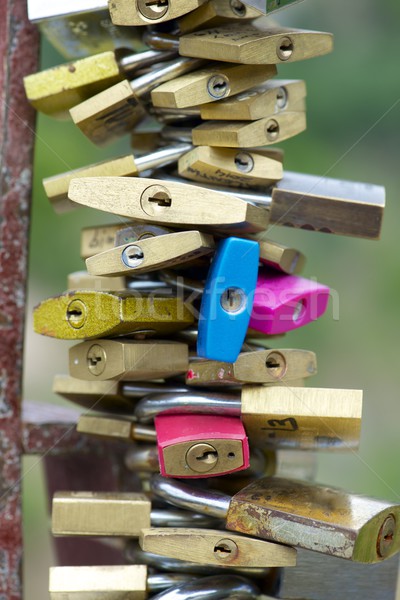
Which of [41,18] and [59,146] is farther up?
[41,18]

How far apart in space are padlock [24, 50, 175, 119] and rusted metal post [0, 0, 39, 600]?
41 mm

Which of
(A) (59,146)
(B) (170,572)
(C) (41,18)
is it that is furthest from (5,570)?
(A) (59,146)

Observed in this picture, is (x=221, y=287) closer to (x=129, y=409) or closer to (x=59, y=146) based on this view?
(x=129, y=409)

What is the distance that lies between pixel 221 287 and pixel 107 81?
8.5 inches

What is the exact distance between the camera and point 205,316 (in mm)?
635

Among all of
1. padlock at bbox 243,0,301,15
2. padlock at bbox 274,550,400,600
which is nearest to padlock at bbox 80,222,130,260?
padlock at bbox 243,0,301,15

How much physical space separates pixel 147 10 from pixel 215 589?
46 centimetres

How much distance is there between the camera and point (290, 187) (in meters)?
0.71

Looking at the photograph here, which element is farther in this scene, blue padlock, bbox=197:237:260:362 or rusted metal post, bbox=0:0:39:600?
rusted metal post, bbox=0:0:39:600

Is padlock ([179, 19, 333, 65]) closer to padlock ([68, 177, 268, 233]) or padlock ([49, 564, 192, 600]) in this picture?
padlock ([68, 177, 268, 233])

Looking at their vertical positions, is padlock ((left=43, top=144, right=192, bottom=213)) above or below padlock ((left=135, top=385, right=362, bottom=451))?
above

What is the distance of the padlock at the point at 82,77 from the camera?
705 millimetres

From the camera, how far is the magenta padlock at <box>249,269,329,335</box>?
68 centimetres

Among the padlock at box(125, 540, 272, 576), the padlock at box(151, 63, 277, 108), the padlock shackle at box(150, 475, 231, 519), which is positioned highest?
the padlock at box(151, 63, 277, 108)
